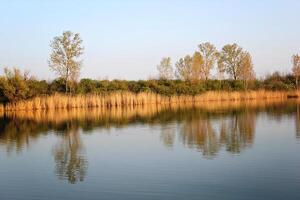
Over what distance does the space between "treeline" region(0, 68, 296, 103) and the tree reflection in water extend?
737 inches

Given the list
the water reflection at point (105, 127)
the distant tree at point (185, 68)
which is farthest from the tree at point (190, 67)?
the water reflection at point (105, 127)

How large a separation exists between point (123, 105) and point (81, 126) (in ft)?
54.3

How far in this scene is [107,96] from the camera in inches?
1516

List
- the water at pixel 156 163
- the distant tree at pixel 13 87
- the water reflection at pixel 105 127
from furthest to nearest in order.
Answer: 1. the distant tree at pixel 13 87
2. the water reflection at pixel 105 127
3. the water at pixel 156 163

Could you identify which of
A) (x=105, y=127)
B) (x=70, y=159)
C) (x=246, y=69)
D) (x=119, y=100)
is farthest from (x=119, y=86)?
(x=70, y=159)

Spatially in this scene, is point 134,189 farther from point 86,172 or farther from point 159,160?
point 159,160

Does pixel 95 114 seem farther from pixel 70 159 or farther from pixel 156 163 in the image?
pixel 156 163

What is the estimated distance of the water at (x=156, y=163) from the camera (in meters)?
8.46

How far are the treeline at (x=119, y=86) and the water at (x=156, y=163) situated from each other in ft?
55.1

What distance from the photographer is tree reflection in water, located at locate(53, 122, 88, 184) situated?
1023cm

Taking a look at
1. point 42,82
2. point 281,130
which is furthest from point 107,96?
point 281,130

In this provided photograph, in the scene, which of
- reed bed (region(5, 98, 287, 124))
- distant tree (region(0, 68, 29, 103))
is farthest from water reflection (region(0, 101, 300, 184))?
distant tree (region(0, 68, 29, 103))

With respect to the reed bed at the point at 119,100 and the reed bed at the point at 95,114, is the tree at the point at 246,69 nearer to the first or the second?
the reed bed at the point at 119,100

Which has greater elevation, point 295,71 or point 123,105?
point 295,71
